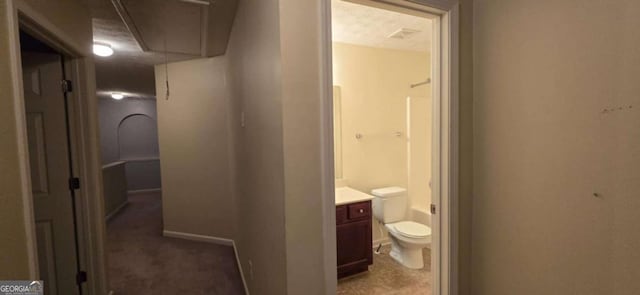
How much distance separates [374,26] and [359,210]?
1.77 m

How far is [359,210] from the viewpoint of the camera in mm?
2572

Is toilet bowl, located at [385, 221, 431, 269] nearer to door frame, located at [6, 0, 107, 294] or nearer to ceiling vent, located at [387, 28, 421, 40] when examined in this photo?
ceiling vent, located at [387, 28, 421, 40]

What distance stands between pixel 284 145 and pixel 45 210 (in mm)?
2041

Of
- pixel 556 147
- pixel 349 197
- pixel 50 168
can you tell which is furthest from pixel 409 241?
pixel 50 168

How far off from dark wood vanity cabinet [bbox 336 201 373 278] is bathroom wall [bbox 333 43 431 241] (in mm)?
581

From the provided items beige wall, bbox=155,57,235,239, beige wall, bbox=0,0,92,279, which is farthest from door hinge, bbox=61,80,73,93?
beige wall, bbox=155,57,235,239

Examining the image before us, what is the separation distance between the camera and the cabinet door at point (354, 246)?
8.22ft

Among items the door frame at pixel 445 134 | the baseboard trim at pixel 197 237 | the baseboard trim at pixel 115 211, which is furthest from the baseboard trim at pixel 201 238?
the door frame at pixel 445 134

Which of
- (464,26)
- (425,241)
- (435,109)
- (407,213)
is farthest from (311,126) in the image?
(407,213)

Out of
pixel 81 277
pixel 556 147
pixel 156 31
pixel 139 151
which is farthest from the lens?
pixel 139 151

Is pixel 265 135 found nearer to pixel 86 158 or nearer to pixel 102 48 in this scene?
pixel 86 158

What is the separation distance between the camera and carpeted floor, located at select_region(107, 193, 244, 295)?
246 cm

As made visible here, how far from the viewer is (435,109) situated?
4.81 ft

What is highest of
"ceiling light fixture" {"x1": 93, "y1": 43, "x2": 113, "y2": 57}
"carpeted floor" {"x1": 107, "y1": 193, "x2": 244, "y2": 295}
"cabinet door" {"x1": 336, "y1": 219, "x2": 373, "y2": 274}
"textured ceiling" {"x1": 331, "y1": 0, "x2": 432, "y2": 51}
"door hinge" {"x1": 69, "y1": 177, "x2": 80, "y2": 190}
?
"textured ceiling" {"x1": 331, "y1": 0, "x2": 432, "y2": 51}
